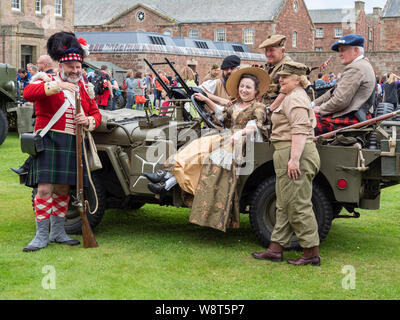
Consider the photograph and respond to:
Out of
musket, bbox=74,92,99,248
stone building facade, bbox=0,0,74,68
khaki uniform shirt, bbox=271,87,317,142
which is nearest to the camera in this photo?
khaki uniform shirt, bbox=271,87,317,142

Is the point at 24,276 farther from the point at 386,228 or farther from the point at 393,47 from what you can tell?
the point at 393,47

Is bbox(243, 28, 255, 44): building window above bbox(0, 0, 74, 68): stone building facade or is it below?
above

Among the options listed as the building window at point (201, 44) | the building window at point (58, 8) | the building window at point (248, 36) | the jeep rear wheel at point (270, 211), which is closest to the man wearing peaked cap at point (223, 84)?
the jeep rear wheel at point (270, 211)

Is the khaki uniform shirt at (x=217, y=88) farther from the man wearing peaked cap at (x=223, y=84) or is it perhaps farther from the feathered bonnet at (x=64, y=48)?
the feathered bonnet at (x=64, y=48)

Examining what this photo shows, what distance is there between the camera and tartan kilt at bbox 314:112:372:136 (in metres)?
6.03

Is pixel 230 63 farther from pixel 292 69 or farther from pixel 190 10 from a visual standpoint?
pixel 190 10

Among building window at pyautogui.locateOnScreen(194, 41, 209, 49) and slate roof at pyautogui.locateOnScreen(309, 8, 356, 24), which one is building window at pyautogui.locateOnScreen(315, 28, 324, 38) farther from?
building window at pyautogui.locateOnScreen(194, 41, 209, 49)

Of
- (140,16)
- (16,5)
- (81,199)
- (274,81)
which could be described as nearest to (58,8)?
(16,5)

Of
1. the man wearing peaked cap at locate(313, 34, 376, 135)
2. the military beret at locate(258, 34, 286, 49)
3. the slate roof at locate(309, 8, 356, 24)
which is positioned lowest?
the man wearing peaked cap at locate(313, 34, 376, 135)

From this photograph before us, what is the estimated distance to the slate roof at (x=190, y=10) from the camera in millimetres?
58469

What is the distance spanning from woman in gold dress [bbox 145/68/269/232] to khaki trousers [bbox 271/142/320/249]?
493 millimetres

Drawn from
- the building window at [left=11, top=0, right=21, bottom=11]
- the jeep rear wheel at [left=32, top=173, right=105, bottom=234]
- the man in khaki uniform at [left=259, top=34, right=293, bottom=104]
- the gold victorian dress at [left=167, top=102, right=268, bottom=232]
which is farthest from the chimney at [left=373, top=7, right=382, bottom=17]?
the jeep rear wheel at [left=32, top=173, right=105, bottom=234]

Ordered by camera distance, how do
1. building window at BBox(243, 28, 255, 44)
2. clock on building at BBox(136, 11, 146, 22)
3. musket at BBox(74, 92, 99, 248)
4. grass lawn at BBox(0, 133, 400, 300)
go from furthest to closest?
clock on building at BBox(136, 11, 146, 22) < building window at BBox(243, 28, 255, 44) < musket at BBox(74, 92, 99, 248) < grass lawn at BBox(0, 133, 400, 300)

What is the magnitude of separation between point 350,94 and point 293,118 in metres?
0.83
